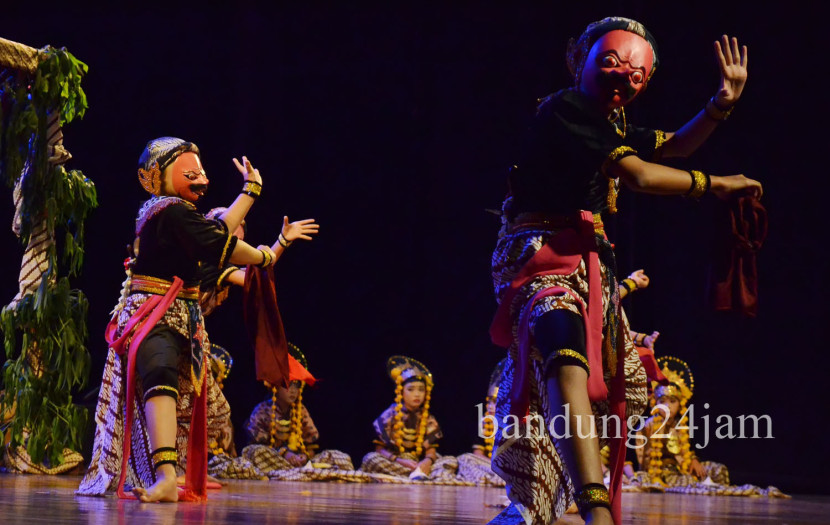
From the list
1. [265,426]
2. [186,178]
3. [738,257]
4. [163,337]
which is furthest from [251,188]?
[265,426]

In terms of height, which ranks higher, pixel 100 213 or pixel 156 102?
pixel 156 102

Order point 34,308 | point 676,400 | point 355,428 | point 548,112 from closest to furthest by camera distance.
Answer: point 548,112
point 34,308
point 676,400
point 355,428

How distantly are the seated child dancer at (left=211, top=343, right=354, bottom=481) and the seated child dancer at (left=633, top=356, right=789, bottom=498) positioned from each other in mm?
1876

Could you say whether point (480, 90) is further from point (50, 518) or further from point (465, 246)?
point (50, 518)

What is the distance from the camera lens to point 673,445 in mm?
6676

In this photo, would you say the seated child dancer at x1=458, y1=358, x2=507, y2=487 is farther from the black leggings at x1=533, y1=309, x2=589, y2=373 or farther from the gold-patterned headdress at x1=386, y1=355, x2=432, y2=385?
the black leggings at x1=533, y1=309, x2=589, y2=373

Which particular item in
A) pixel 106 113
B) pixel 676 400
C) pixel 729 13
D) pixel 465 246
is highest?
pixel 729 13

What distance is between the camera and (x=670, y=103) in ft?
22.6

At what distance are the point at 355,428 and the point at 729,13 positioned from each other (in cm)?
367

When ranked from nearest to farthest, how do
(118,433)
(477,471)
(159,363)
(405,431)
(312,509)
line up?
(312,509) < (159,363) < (118,433) < (477,471) < (405,431)

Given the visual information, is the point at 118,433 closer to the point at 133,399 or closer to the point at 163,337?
the point at 133,399

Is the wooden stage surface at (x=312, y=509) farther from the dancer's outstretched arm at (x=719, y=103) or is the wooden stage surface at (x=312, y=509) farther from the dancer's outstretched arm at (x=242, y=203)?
the dancer's outstretched arm at (x=719, y=103)

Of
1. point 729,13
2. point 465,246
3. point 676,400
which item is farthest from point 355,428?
point 729,13

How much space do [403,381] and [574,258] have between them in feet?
14.5
